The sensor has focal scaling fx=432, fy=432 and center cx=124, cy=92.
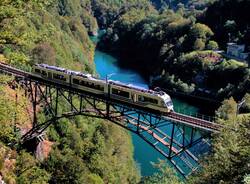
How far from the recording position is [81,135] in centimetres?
4375

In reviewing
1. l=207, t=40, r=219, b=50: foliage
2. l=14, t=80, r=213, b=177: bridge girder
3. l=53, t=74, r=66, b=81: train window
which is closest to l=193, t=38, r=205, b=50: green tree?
l=207, t=40, r=219, b=50: foliage

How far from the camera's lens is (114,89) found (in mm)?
30547

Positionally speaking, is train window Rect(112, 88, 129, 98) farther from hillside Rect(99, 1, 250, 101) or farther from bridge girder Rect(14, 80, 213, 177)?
hillside Rect(99, 1, 250, 101)

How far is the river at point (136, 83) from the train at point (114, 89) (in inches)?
112

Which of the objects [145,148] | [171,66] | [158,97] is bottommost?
[145,148]

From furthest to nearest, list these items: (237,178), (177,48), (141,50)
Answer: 1. (141,50)
2. (177,48)
3. (237,178)

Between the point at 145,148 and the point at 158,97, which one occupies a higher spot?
the point at 158,97

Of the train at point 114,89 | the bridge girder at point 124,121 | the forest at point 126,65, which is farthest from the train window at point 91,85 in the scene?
the forest at point 126,65

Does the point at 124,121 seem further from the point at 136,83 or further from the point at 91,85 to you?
the point at 136,83

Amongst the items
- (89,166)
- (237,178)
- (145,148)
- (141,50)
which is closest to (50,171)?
(89,166)

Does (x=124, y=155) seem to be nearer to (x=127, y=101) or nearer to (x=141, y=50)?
(x=127, y=101)

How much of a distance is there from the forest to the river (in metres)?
1.46

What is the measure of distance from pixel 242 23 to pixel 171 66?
17.0 m

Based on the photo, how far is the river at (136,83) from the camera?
151ft
